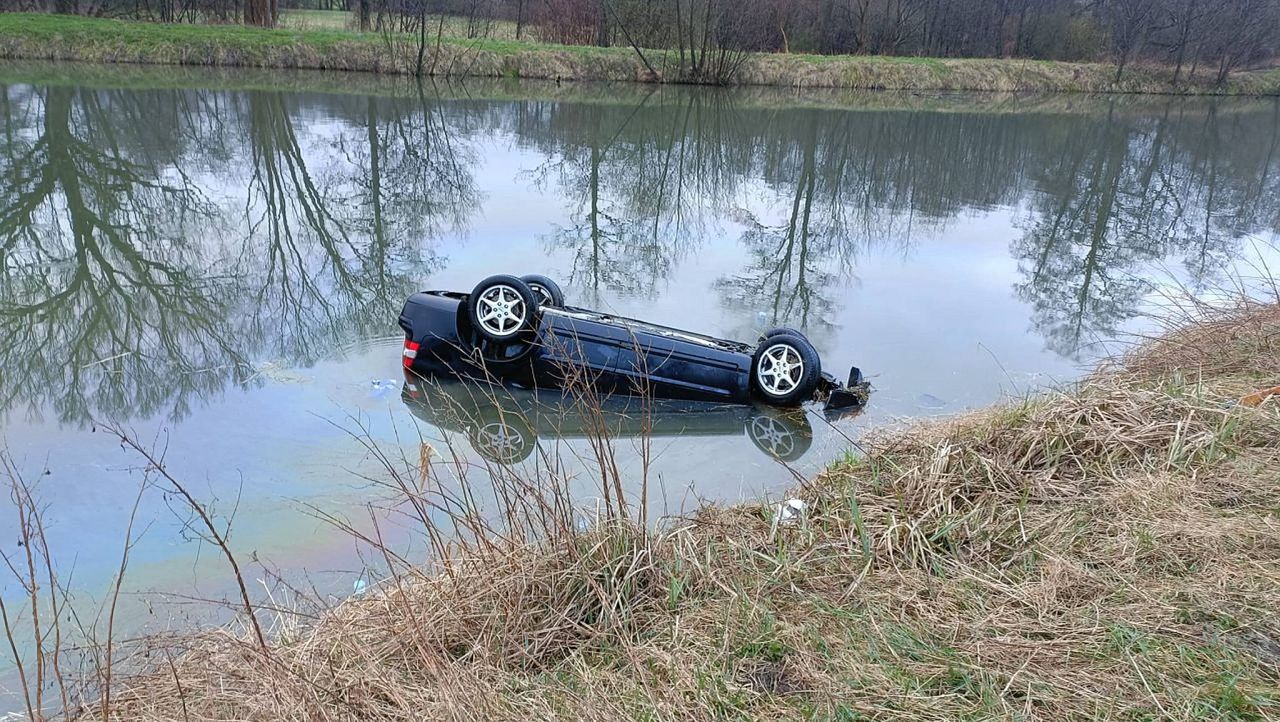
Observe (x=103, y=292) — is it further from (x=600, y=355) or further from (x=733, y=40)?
(x=733, y=40)

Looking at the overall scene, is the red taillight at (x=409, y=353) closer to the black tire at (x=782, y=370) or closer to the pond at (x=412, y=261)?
the pond at (x=412, y=261)

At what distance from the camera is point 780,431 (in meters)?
6.77

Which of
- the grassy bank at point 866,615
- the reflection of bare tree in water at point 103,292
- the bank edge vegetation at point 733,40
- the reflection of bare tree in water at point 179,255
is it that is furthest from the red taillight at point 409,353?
the bank edge vegetation at point 733,40

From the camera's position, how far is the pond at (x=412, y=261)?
568cm

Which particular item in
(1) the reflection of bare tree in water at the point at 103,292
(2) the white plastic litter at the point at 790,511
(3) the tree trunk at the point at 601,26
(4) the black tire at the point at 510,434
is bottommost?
(4) the black tire at the point at 510,434

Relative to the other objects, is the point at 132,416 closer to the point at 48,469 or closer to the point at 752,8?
the point at 48,469

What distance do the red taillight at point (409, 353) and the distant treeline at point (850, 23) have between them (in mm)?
27380

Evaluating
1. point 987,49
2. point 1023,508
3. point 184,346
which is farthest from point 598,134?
point 987,49

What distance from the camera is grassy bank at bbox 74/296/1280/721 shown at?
2.84 m

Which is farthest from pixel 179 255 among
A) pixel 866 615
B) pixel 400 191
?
pixel 866 615

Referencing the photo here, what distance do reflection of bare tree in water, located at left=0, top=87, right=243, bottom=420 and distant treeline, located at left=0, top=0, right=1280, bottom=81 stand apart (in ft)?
70.5

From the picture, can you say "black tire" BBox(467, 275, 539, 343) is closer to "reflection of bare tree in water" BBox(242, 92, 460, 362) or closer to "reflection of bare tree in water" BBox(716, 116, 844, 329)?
"reflection of bare tree in water" BBox(242, 92, 460, 362)

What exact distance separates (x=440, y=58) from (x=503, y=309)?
2748 cm

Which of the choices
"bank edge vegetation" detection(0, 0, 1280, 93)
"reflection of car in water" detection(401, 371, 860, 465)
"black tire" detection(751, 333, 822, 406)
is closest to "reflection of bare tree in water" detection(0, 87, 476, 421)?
"reflection of car in water" detection(401, 371, 860, 465)
